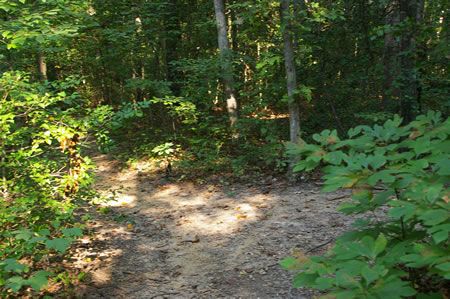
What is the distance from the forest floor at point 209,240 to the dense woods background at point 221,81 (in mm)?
1002

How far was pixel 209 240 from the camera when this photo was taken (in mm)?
5422

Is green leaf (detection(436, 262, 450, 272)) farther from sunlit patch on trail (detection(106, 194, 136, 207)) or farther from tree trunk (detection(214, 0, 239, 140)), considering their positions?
tree trunk (detection(214, 0, 239, 140))

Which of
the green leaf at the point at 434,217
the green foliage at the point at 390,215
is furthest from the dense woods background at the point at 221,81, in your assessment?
the green leaf at the point at 434,217

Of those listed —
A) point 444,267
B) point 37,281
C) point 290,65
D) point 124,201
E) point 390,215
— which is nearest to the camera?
point 444,267

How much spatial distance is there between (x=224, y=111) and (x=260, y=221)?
27.8 ft

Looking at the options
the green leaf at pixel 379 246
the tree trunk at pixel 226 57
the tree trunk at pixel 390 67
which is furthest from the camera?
the tree trunk at pixel 226 57

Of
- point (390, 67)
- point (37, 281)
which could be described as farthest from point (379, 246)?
point (390, 67)

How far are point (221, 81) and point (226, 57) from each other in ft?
5.61

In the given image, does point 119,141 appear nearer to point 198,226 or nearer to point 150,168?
point 150,168

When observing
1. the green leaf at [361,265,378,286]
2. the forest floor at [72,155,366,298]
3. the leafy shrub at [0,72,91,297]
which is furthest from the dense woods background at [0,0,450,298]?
the green leaf at [361,265,378,286]

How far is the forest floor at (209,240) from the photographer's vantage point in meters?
4.11

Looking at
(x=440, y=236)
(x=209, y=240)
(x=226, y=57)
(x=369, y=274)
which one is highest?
(x=226, y=57)

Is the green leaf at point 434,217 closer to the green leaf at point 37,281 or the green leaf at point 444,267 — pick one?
the green leaf at point 444,267

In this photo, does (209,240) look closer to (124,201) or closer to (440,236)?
(124,201)
